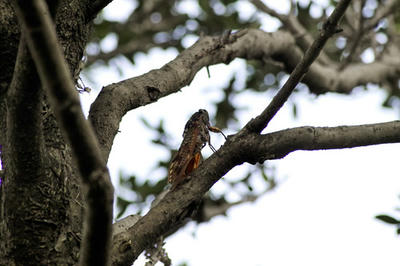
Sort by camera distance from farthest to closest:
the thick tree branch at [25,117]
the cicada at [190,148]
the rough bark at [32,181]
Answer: the cicada at [190,148], the rough bark at [32,181], the thick tree branch at [25,117]

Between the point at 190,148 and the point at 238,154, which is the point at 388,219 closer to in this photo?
the point at 190,148

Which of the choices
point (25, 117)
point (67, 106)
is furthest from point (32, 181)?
point (67, 106)

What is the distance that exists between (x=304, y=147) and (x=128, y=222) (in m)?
0.94

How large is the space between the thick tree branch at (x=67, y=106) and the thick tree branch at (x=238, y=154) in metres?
0.68

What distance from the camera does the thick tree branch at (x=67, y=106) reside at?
1293mm

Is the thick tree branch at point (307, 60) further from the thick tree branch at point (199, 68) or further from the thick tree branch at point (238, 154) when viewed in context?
the thick tree branch at point (199, 68)

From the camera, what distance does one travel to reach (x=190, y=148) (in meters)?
2.59

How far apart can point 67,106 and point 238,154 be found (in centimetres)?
107

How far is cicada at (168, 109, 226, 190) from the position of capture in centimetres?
244

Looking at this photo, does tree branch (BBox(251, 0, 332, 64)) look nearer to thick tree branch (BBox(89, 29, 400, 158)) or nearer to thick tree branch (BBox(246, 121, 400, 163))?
thick tree branch (BBox(89, 29, 400, 158))

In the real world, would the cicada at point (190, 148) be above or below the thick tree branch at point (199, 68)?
below

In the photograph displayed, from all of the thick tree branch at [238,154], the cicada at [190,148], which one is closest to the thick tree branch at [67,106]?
the thick tree branch at [238,154]

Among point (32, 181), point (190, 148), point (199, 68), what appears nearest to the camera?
point (32, 181)

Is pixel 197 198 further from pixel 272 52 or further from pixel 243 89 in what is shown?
pixel 243 89
